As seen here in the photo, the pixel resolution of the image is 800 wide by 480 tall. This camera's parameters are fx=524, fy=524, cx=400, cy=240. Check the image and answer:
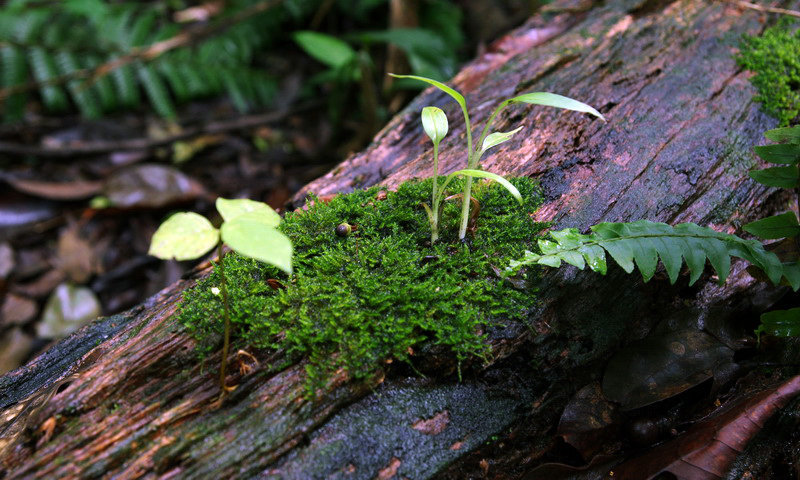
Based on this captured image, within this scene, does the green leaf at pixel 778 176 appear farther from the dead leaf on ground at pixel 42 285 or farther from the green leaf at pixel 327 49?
the dead leaf on ground at pixel 42 285

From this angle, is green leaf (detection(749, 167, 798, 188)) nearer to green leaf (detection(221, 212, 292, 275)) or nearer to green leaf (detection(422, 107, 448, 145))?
green leaf (detection(422, 107, 448, 145))

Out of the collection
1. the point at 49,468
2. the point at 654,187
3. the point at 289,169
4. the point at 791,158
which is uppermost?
the point at 791,158

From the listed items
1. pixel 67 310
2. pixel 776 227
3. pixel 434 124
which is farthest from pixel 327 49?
pixel 776 227

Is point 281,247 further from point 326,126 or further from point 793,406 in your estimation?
point 326,126

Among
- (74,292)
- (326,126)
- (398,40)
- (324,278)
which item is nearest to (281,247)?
(324,278)

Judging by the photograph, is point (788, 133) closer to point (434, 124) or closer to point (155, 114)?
point (434, 124)

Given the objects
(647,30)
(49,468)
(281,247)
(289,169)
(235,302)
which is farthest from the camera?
(289,169)

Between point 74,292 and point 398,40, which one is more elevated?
point 398,40
